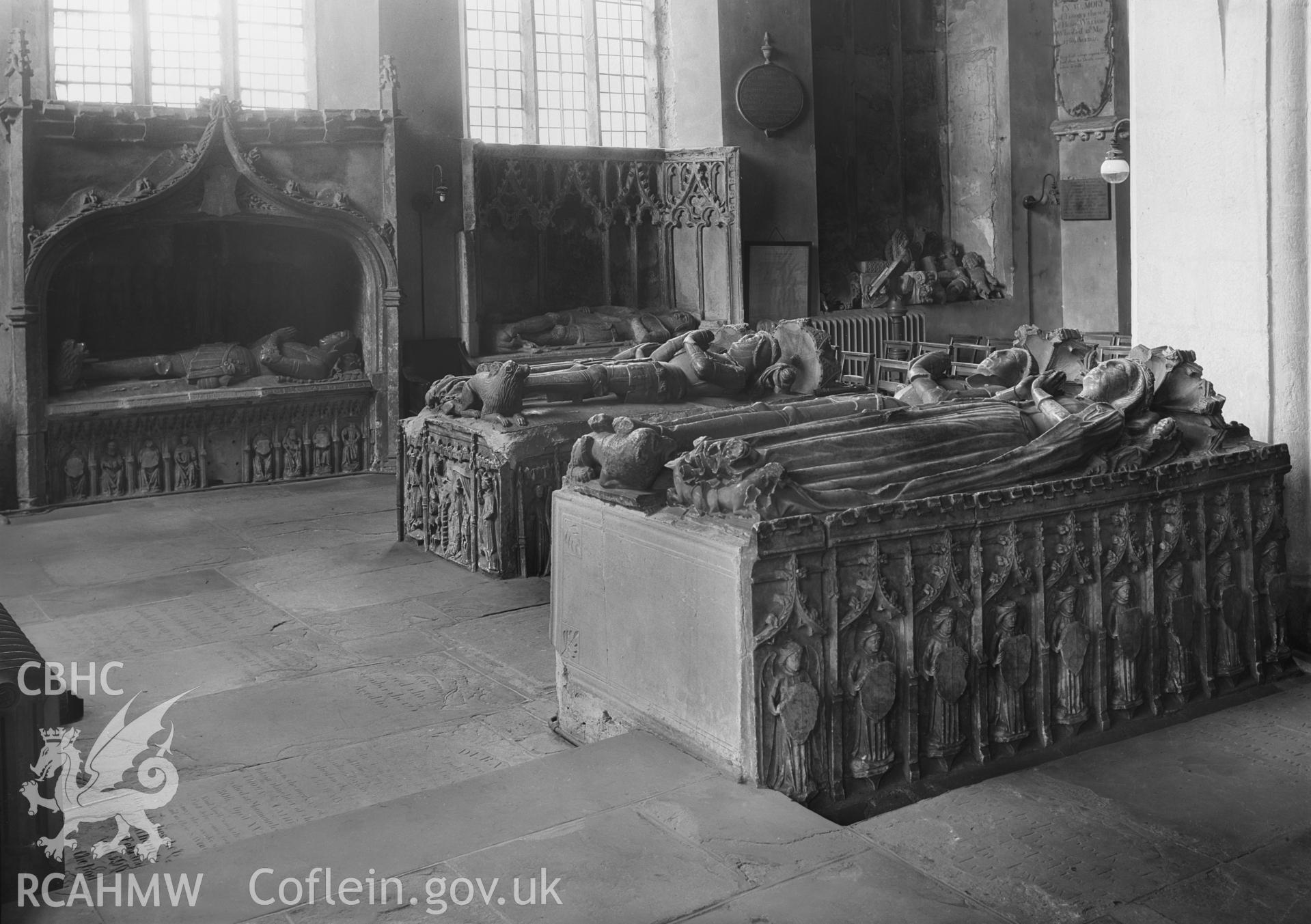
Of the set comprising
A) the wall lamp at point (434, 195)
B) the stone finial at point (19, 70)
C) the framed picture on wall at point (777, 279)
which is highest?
the stone finial at point (19, 70)

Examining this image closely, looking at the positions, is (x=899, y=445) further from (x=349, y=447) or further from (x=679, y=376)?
(x=349, y=447)

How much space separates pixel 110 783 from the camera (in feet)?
14.2

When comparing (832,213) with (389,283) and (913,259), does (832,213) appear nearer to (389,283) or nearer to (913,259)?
(913,259)

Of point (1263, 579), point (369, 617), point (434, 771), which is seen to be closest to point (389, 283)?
point (369, 617)

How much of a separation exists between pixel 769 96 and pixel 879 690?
10440 millimetres

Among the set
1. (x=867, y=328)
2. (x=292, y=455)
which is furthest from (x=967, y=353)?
(x=292, y=455)

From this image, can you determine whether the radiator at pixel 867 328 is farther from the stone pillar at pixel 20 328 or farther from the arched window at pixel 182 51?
the stone pillar at pixel 20 328

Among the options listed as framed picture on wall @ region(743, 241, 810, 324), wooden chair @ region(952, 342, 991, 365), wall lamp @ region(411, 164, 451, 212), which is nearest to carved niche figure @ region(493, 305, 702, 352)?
framed picture on wall @ region(743, 241, 810, 324)

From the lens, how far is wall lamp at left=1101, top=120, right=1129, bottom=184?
41.5 ft

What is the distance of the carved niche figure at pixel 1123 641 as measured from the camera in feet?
14.4

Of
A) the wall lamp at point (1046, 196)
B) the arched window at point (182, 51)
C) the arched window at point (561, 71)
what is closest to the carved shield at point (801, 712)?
the arched window at point (182, 51)

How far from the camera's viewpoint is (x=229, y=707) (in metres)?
5.13

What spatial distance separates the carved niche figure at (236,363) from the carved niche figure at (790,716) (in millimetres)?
7592

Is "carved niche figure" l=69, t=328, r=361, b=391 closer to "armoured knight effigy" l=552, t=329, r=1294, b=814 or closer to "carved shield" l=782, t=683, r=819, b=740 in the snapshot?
"armoured knight effigy" l=552, t=329, r=1294, b=814
